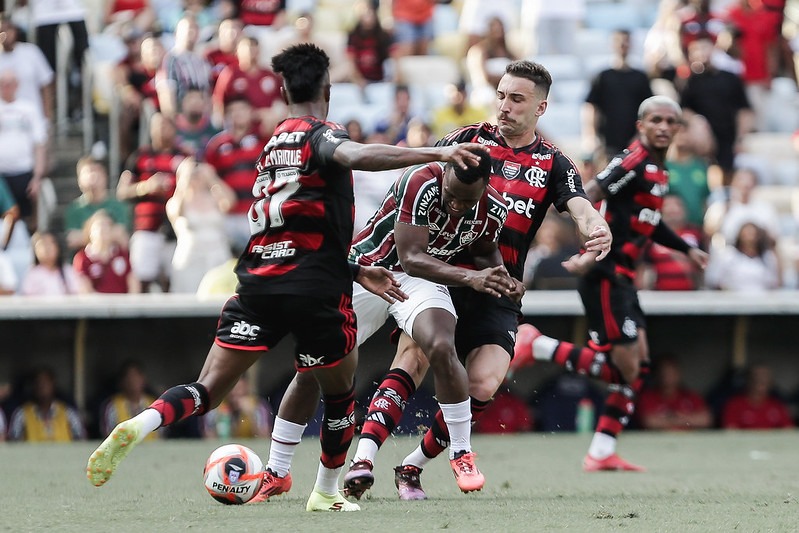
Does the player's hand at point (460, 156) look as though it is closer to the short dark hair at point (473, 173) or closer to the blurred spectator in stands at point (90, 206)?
the short dark hair at point (473, 173)

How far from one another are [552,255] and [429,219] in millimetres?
6573

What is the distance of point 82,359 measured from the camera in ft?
44.6

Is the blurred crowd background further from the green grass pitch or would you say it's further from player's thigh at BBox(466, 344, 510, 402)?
player's thigh at BBox(466, 344, 510, 402)

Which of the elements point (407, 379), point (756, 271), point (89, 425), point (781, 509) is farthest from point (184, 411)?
point (756, 271)

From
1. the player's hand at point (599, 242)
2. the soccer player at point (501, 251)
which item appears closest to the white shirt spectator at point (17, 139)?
the soccer player at point (501, 251)

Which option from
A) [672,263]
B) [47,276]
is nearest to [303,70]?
[47,276]

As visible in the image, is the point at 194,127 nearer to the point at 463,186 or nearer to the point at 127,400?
the point at 127,400

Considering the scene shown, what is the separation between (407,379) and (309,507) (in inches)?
49.1

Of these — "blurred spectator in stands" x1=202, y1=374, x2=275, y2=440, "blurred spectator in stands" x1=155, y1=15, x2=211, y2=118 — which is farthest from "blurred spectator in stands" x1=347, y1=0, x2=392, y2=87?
"blurred spectator in stands" x1=202, y1=374, x2=275, y2=440

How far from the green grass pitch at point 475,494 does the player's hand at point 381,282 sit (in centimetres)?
98

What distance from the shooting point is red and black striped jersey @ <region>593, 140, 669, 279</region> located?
923 cm

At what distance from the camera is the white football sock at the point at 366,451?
7045mm

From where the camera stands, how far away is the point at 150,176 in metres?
13.8

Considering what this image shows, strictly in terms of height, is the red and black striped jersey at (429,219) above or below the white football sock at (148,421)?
above
